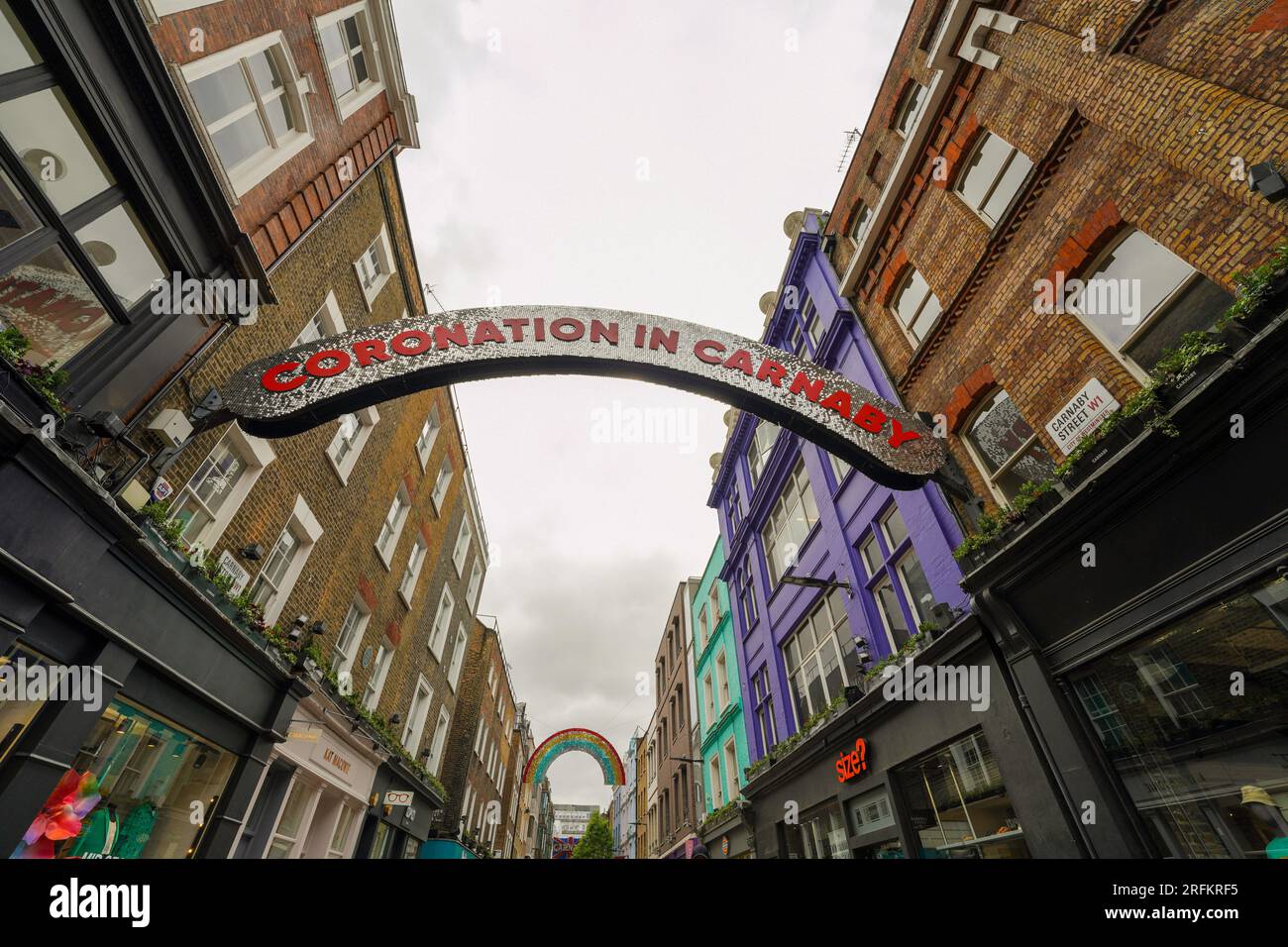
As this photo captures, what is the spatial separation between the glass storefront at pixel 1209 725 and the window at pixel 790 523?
9676mm

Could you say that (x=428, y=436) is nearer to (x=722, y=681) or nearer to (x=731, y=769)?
(x=722, y=681)

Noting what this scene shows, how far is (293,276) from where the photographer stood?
Result: 10.3m

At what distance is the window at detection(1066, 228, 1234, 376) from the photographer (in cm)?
685

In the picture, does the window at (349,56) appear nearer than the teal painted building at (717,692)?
Yes

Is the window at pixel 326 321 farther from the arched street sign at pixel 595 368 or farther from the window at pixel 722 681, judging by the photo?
the window at pixel 722 681

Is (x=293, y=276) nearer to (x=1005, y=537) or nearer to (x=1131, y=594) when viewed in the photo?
(x=1005, y=537)

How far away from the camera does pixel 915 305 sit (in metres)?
12.5

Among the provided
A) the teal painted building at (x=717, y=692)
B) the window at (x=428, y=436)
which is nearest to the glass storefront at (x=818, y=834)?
the teal painted building at (x=717, y=692)

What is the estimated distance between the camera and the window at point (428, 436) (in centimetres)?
1747

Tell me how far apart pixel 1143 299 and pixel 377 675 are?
56.7 ft

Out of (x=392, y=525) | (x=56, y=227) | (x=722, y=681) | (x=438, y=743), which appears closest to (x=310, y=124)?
(x=56, y=227)

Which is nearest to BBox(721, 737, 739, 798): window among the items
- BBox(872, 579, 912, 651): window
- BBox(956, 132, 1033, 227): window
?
BBox(872, 579, 912, 651): window
